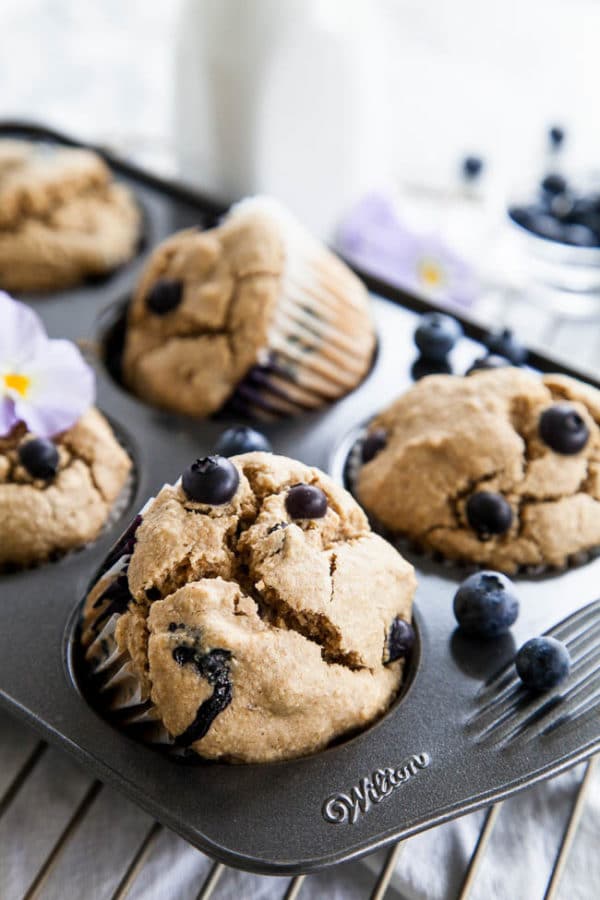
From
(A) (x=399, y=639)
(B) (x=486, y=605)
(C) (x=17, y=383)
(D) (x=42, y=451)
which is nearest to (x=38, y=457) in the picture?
(D) (x=42, y=451)

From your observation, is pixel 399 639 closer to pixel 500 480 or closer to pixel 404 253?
pixel 500 480

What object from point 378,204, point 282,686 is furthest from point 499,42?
point 282,686

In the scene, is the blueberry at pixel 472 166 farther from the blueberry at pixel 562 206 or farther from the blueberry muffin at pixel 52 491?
the blueberry muffin at pixel 52 491

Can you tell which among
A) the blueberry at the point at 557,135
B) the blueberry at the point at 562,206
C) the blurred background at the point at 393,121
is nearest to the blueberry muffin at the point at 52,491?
the blurred background at the point at 393,121

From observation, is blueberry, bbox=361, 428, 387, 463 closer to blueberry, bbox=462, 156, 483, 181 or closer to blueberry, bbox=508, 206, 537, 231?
blueberry, bbox=508, 206, 537, 231

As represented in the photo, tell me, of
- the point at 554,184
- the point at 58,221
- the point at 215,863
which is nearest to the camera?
the point at 215,863
